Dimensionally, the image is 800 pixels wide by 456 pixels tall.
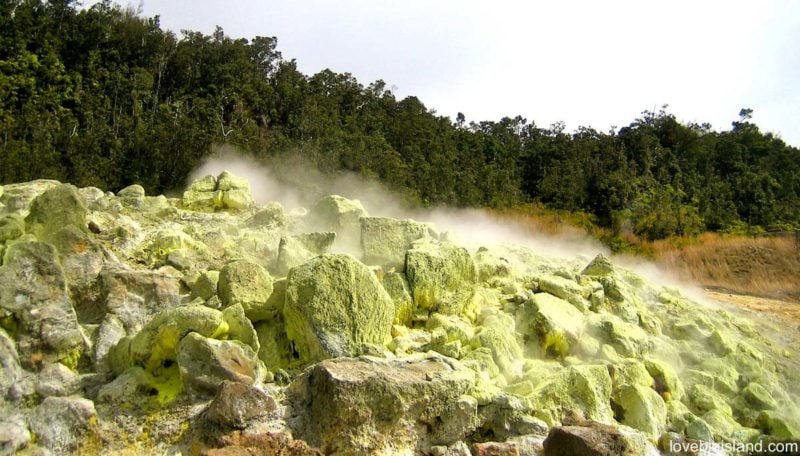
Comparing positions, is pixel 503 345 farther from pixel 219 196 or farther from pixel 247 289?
pixel 219 196

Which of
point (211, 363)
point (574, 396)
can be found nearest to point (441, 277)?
point (574, 396)

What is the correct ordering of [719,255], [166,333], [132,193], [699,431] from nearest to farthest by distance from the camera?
[166,333], [699,431], [132,193], [719,255]

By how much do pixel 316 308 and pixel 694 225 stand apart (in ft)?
58.4

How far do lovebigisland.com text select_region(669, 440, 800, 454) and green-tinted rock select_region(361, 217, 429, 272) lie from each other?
3.20 metres

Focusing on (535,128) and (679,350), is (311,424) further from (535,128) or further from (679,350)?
(535,128)

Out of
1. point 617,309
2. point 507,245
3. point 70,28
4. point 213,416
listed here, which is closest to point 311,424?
point 213,416

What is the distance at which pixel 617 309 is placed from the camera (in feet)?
27.7

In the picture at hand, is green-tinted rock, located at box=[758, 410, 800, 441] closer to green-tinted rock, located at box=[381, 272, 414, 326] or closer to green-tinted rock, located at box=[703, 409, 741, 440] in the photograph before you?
green-tinted rock, located at box=[703, 409, 741, 440]

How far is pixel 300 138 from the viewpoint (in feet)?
64.8

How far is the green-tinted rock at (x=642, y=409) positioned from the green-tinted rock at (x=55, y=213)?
5.46 metres

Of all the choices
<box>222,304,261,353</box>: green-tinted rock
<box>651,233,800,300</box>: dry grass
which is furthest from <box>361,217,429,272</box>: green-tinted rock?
<box>651,233,800,300</box>: dry grass

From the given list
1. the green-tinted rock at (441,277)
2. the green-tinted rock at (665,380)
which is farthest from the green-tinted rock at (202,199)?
the green-tinted rock at (665,380)

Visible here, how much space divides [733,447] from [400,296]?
3.36 metres

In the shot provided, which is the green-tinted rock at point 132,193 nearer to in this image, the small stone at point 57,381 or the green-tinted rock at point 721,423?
the small stone at point 57,381
